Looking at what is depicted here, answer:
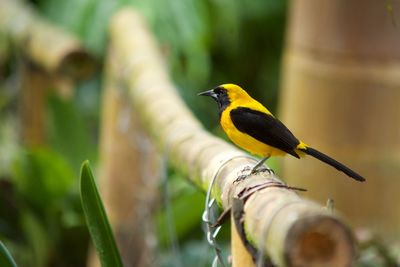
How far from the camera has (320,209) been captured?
0.92 metres

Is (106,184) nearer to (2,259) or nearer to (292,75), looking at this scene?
(292,75)

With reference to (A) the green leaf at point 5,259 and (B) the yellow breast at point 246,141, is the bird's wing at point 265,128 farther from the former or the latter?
(A) the green leaf at point 5,259

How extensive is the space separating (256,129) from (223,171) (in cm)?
12

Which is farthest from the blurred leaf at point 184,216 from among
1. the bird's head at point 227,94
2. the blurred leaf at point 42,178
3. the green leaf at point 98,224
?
the green leaf at point 98,224

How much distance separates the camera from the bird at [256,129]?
1.50 metres

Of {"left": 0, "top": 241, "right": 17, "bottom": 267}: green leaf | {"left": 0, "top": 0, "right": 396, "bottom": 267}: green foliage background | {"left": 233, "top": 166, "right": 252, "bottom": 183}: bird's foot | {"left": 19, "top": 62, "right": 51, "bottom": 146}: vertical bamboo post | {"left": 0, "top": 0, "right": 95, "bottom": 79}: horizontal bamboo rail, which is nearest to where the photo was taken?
{"left": 233, "top": 166, "right": 252, "bottom": 183}: bird's foot

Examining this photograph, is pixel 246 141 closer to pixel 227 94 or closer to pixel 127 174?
pixel 227 94

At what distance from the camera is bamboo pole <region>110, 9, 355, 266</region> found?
89 centimetres

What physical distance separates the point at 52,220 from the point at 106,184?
21cm

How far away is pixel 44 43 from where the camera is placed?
3.59m

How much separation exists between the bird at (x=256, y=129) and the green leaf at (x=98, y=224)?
10.1 inches

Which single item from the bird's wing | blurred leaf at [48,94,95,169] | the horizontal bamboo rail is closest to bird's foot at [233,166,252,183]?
the bird's wing

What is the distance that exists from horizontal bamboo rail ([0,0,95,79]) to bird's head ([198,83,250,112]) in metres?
1.72

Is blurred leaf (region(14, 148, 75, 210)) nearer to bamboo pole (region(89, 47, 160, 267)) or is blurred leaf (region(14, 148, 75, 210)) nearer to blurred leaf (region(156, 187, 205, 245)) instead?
bamboo pole (region(89, 47, 160, 267))
